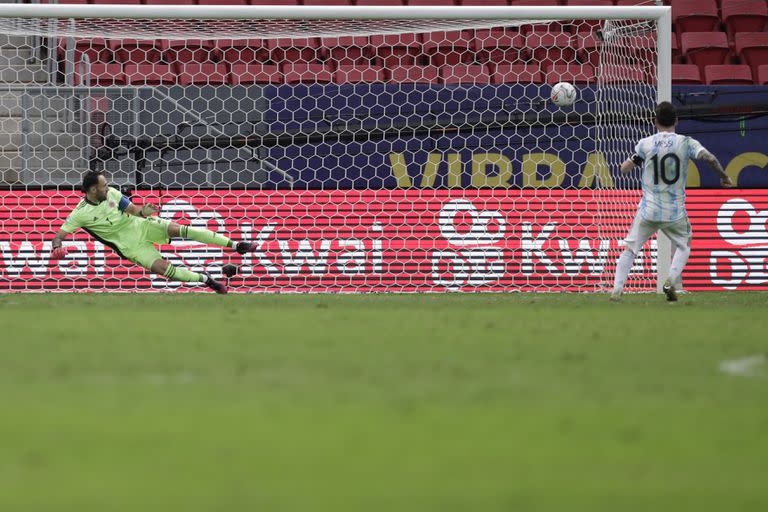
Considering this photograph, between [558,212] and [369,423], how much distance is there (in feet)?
28.8

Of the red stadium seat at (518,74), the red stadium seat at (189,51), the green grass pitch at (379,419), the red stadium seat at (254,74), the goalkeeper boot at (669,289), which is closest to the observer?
the green grass pitch at (379,419)

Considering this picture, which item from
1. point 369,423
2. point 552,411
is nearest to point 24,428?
point 369,423

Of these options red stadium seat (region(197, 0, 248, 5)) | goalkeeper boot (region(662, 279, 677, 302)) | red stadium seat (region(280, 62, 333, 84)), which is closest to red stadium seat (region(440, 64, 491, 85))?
red stadium seat (region(280, 62, 333, 84))

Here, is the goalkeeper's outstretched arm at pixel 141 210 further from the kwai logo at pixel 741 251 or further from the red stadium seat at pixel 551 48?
the kwai logo at pixel 741 251

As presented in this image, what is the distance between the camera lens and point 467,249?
1161 centimetres

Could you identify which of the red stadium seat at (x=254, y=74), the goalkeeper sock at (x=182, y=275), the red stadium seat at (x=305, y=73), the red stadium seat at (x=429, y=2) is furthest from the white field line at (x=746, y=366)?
the red stadium seat at (x=429, y=2)

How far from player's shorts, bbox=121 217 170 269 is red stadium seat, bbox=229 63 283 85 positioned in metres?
2.97

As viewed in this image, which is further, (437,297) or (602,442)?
(437,297)

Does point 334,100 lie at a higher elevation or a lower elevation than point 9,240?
higher

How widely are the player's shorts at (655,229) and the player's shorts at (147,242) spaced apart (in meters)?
3.83

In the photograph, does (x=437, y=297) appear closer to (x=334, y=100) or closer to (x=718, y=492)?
(x=334, y=100)

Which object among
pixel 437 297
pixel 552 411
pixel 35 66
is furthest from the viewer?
pixel 35 66

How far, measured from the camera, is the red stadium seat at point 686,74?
530 inches

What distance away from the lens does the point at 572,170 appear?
1204 cm
